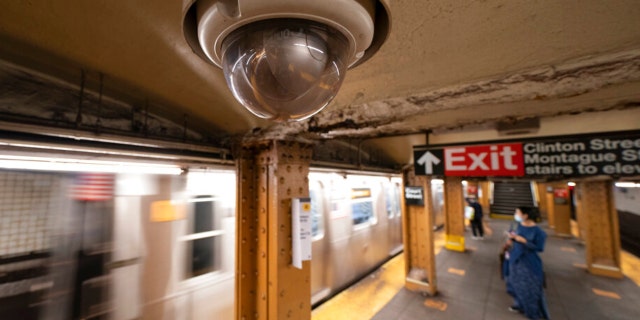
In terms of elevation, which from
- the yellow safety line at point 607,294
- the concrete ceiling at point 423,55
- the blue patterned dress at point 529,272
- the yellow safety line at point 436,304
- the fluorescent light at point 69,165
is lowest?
the yellow safety line at point 607,294

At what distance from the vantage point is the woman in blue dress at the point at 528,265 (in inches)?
175

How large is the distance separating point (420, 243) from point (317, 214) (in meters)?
2.67

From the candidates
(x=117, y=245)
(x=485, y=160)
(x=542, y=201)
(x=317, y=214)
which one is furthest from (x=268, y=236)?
(x=542, y=201)

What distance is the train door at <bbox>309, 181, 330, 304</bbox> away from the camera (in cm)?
528

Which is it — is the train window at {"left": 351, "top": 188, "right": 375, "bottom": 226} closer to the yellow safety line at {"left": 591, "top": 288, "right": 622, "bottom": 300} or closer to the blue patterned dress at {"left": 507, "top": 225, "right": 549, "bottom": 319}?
the blue patterned dress at {"left": 507, "top": 225, "right": 549, "bottom": 319}

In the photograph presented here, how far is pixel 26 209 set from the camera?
7.30 feet

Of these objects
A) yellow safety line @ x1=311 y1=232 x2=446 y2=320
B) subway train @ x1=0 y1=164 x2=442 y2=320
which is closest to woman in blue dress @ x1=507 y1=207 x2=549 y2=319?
yellow safety line @ x1=311 y1=232 x2=446 y2=320

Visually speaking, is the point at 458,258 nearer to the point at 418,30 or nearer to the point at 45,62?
the point at 418,30

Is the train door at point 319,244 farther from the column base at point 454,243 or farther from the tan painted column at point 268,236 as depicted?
the column base at point 454,243

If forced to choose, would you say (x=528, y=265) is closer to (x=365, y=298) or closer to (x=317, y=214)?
(x=365, y=298)

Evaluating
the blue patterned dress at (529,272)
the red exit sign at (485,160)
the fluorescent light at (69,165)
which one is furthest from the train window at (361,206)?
the fluorescent light at (69,165)

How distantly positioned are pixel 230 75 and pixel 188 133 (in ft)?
7.45

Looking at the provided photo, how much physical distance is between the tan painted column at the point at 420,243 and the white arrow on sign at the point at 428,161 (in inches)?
104

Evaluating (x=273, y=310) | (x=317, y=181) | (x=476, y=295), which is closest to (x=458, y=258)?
(x=476, y=295)
